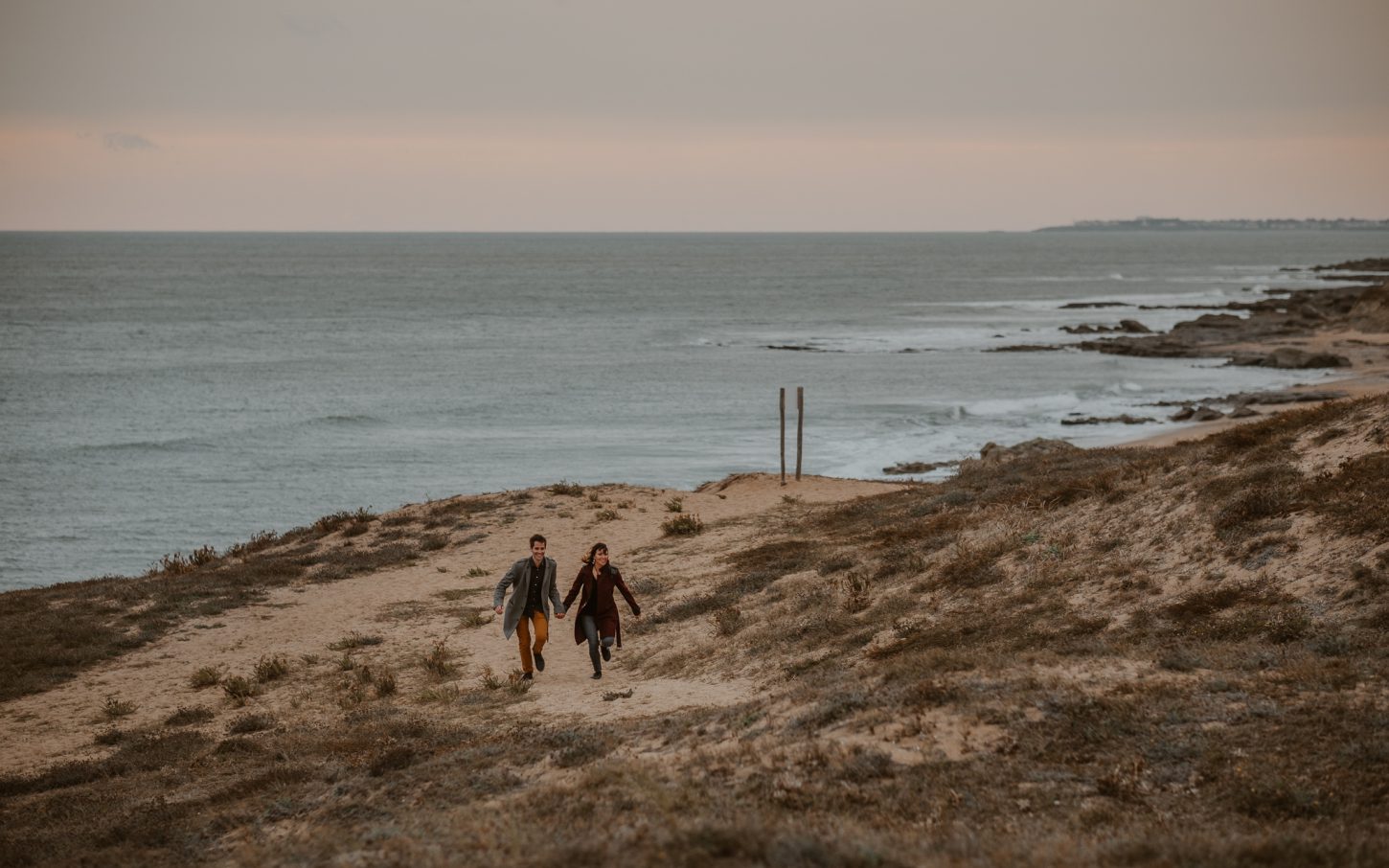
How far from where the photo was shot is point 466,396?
51.0m

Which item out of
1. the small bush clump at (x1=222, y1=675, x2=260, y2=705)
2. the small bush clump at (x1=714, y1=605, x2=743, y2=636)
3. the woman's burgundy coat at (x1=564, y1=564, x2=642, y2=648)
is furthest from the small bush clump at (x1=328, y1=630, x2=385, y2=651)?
the small bush clump at (x1=714, y1=605, x2=743, y2=636)

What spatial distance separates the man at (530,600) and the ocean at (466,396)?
1559cm

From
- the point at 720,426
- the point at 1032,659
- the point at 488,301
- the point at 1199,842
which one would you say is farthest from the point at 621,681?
the point at 488,301

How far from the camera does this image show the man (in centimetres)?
1327

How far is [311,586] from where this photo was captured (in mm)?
20047

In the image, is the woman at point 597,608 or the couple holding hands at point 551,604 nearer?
the couple holding hands at point 551,604

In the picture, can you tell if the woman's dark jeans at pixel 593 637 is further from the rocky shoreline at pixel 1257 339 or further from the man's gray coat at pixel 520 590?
the rocky shoreline at pixel 1257 339

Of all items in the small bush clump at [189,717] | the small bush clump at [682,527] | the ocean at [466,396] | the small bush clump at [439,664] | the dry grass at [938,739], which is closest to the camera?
the dry grass at [938,739]

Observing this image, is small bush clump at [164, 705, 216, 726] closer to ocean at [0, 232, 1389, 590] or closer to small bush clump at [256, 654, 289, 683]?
small bush clump at [256, 654, 289, 683]

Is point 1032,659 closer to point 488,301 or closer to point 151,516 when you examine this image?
point 151,516

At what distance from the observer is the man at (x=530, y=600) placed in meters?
13.3

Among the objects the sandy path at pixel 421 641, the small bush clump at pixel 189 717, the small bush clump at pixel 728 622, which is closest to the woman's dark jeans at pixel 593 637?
the sandy path at pixel 421 641

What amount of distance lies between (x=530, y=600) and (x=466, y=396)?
38.6m

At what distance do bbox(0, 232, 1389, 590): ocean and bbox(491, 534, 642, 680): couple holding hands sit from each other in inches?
615
